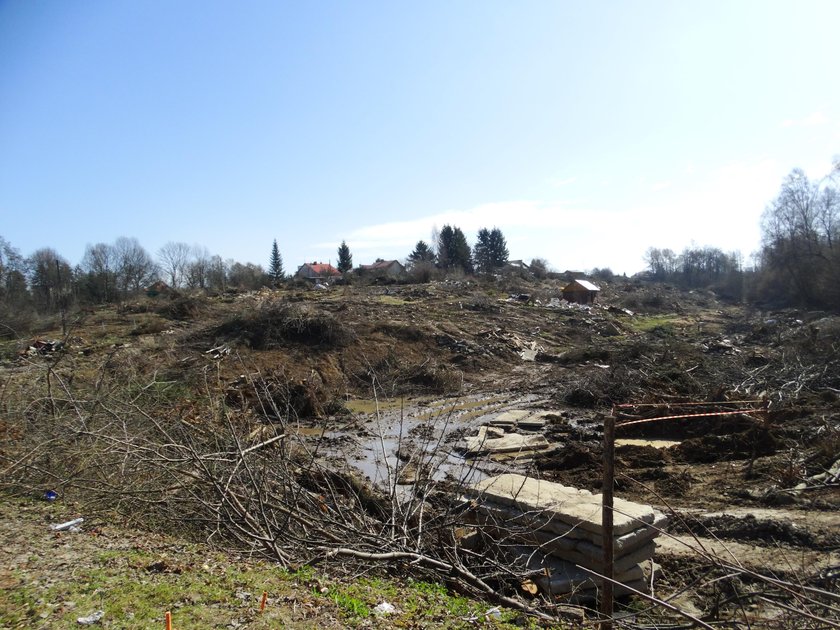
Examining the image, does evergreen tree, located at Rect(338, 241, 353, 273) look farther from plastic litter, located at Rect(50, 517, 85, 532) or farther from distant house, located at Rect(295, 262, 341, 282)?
plastic litter, located at Rect(50, 517, 85, 532)

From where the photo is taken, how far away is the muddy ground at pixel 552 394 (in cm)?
553

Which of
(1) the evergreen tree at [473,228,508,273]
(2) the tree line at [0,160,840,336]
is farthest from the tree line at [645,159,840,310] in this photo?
(1) the evergreen tree at [473,228,508,273]

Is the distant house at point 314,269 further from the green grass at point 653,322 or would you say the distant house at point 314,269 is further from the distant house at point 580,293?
the green grass at point 653,322

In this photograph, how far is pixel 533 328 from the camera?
80.7 feet

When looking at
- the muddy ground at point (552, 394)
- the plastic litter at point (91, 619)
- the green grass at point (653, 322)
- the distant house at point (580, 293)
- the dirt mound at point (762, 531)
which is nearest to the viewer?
the plastic litter at point (91, 619)

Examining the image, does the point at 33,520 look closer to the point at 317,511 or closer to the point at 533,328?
the point at 317,511

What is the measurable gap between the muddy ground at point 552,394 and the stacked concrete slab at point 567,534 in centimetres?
43

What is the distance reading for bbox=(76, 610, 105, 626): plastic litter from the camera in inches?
117

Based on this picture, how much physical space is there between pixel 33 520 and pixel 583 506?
5225mm

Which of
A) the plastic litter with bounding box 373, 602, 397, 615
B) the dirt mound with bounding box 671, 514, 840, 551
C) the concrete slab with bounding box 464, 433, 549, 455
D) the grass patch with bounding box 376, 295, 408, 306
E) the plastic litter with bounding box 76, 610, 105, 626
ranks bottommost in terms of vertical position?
the concrete slab with bounding box 464, 433, 549, 455

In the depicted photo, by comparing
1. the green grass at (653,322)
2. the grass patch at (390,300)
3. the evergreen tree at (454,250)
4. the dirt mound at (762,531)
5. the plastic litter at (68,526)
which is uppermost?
the evergreen tree at (454,250)

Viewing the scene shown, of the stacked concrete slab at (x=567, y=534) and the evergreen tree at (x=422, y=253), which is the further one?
the evergreen tree at (x=422, y=253)

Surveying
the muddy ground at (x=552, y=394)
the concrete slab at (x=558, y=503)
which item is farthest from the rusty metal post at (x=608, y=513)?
the concrete slab at (x=558, y=503)

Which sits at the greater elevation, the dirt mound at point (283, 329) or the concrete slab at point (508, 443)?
the dirt mound at point (283, 329)
